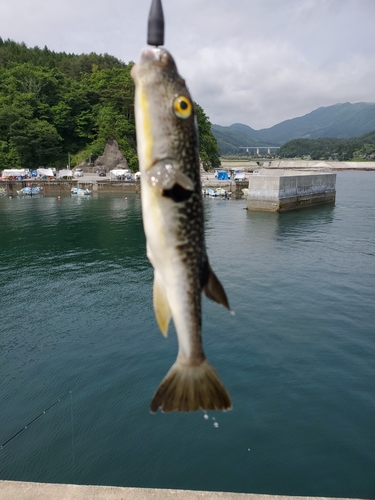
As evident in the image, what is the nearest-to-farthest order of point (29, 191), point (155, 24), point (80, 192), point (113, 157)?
point (155, 24) → point (29, 191) → point (80, 192) → point (113, 157)

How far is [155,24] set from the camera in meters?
2.97

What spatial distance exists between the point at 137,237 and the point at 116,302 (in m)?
20.8

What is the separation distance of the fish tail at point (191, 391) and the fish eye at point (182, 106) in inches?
85.4

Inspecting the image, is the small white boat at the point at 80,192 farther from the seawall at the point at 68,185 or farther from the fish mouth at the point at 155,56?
the fish mouth at the point at 155,56

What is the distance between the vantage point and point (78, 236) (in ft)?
155

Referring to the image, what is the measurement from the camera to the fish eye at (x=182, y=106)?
10.2ft

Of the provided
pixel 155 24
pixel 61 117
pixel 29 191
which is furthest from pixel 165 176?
pixel 61 117

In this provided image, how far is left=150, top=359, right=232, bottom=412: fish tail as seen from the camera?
11.2 ft

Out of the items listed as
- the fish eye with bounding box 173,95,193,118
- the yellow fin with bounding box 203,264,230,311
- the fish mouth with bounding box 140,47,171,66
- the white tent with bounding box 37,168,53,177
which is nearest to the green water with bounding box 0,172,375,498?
the yellow fin with bounding box 203,264,230,311

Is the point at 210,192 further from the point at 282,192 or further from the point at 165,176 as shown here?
the point at 165,176

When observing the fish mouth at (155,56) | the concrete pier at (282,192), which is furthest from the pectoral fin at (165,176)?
the concrete pier at (282,192)

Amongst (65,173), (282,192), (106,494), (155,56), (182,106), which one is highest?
(155,56)

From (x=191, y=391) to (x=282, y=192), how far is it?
208 ft

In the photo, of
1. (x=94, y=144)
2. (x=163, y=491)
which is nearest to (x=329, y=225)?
(x=163, y=491)
